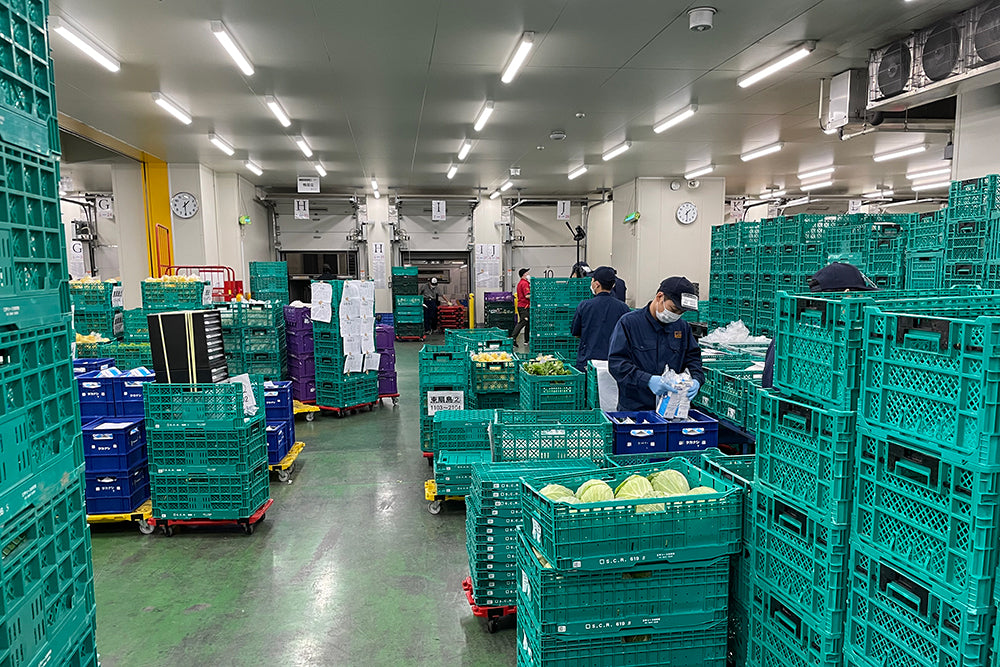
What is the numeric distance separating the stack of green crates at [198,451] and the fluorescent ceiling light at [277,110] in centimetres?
490

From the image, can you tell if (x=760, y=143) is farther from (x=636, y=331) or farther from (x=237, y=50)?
(x=237, y=50)

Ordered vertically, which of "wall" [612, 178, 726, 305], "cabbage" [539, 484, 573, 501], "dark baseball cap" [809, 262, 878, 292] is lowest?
"cabbage" [539, 484, 573, 501]

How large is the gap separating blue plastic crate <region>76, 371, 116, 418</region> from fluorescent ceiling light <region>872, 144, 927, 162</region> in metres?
13.1

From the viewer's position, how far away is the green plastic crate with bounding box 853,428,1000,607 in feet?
5.10

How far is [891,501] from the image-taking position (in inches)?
71.6

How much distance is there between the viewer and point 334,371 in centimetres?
793

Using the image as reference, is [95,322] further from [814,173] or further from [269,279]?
[814,173]

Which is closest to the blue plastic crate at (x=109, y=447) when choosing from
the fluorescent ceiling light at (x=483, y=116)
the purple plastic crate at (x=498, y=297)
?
the fluorescent ceiling light at (x=483, y=116)

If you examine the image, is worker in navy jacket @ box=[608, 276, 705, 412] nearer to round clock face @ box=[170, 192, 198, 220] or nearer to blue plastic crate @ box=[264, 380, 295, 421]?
blue plastic crate @ box=[264, 380, 295, 421]

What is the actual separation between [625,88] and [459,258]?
35.7ft

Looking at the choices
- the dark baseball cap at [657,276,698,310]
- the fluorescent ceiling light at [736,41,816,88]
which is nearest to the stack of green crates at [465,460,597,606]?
the dark baseball cap at [657,276,698,310]

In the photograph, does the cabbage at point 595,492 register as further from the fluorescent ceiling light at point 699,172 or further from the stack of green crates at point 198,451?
the fluorescent ceiling light at point 699,172

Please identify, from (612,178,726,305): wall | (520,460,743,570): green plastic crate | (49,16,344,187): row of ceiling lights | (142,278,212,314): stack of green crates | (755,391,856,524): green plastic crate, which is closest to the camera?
(755,391,856,524): green plastic crate

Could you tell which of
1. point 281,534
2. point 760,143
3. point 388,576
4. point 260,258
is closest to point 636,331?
point 388,576
